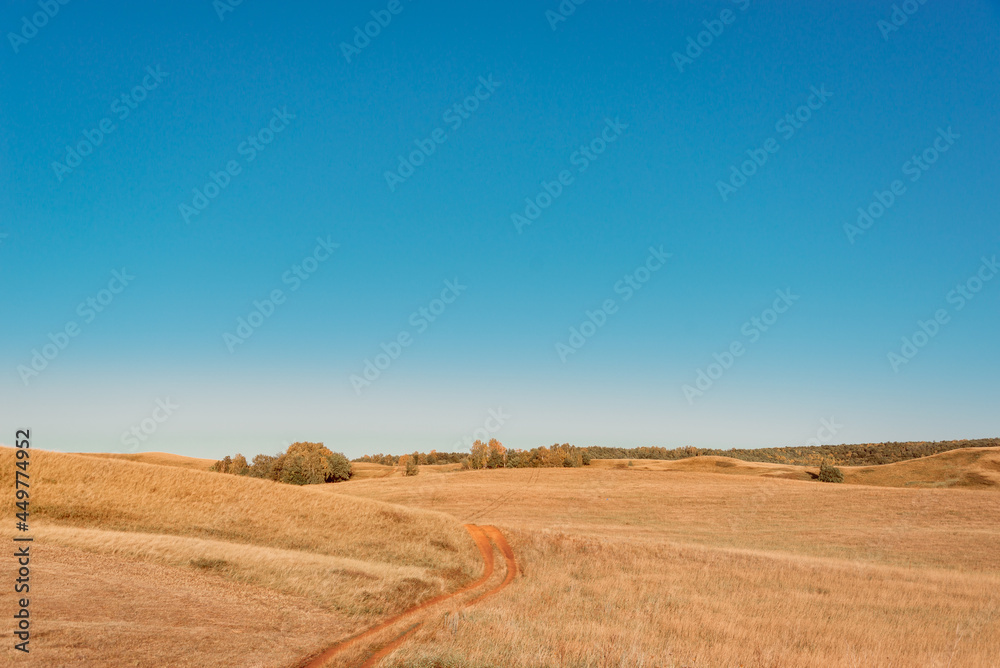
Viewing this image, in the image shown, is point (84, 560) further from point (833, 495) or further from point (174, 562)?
point (833, 495)

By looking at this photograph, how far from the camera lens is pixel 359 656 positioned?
12.1m

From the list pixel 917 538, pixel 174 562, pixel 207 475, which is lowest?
pixel 917 538

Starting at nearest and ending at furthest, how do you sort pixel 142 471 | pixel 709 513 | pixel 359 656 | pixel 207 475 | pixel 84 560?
pixel 359 656
pixel 84 560
pixel 142 471
pixel 207 475
pixel 709 513

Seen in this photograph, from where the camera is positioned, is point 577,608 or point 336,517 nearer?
point 577,608

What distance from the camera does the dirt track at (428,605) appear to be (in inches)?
472

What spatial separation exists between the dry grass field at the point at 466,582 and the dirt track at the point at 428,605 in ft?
0.87

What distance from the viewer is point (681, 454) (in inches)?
5974

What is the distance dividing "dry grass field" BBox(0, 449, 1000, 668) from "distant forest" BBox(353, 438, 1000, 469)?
1839 inches

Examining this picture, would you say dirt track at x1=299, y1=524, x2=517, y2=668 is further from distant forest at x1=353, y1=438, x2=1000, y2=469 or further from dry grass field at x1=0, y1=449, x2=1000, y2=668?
distant forest at x1=353, y1=438, x2=1000, y2=469

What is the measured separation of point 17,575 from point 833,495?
60335 mm

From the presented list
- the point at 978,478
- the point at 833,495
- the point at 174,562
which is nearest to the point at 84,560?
the point at 174,562

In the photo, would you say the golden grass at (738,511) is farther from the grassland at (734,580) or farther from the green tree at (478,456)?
Result: the green tree at (478,456)

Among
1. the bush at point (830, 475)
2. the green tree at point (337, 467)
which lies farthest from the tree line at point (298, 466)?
the bush at point (830, 475)

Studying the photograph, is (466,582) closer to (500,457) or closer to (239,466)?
(239,466)
